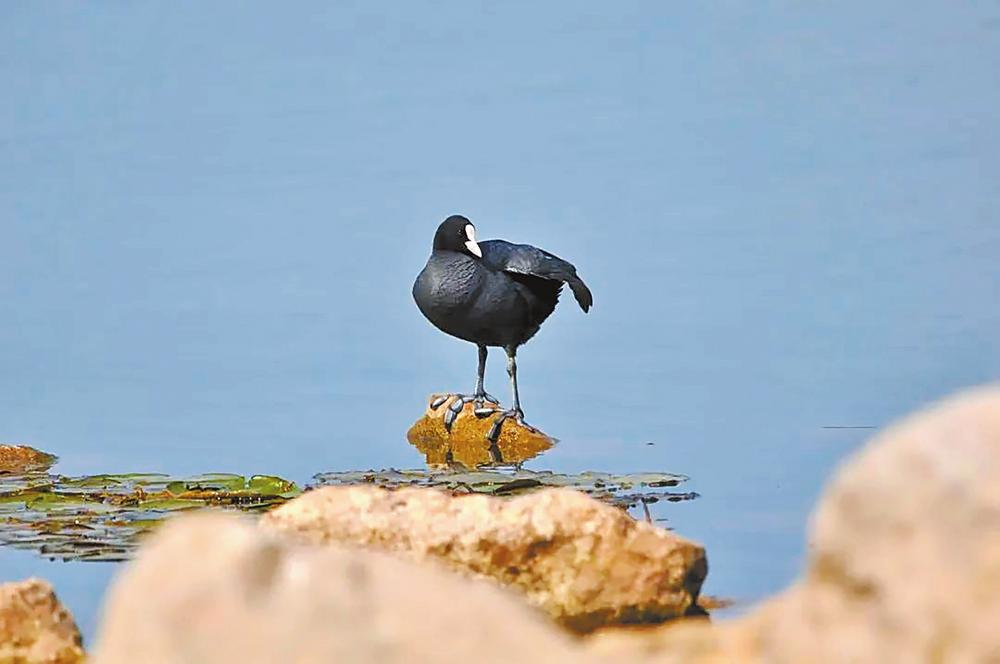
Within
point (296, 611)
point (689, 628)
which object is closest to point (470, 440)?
point (689, 628)

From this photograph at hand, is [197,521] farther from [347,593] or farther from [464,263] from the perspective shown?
[464,263]

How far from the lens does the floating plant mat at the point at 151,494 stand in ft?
23.7

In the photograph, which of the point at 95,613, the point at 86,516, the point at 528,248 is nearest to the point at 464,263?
the point at 528,248

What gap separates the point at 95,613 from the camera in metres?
6.20

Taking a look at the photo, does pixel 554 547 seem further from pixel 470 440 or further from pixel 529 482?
pixel 470 440

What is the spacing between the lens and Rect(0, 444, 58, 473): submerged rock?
31.8 ft

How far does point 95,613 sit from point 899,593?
3.85m

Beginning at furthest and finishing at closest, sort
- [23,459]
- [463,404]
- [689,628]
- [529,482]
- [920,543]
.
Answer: [463,404] → [23,459] → [529,482] → [689,628] → [920,543]

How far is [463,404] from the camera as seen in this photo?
36.1ft

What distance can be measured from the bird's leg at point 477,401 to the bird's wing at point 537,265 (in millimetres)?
520

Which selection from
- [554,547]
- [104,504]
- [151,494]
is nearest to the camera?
[554,547]

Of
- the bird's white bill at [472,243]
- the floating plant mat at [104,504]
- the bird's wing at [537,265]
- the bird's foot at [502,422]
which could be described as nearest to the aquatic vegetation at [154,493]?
the floating plant mat at [104,504]

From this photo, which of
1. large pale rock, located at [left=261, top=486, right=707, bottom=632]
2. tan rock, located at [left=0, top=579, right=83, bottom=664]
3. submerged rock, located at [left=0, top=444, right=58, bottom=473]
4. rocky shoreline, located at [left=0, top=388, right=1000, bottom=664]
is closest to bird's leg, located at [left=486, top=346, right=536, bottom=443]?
submerged rock, located at [left=0, top=444, right=58, bottom=473]

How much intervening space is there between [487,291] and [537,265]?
38 centimetres
